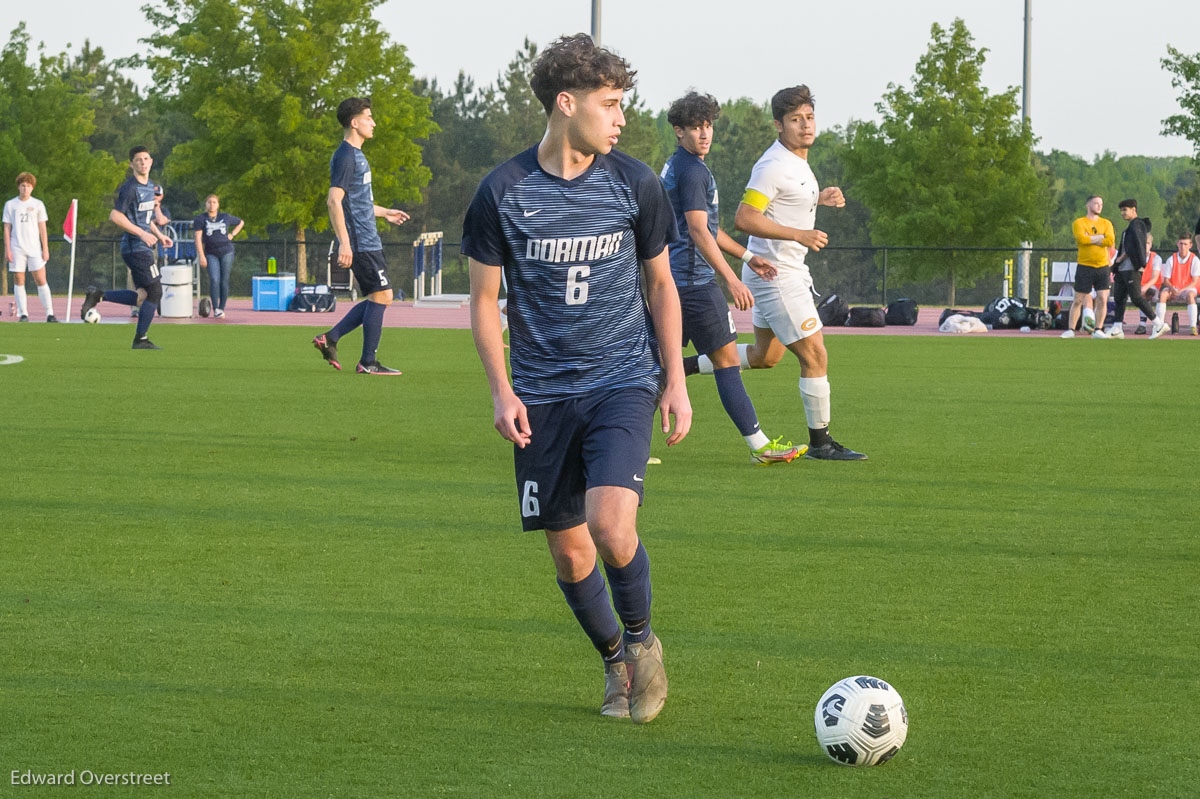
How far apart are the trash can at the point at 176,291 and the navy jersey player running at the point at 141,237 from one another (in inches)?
320

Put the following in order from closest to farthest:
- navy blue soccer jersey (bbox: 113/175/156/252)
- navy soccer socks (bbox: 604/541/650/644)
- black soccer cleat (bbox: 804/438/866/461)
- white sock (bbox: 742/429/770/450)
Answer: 1. navy soccer socks (bbox: 604/541/650/644)
2. white sock (bbox: 742/429/770/450)
3. black soccer cleat (bbox: 804/438/866/461)
4. navy blue soccer jersey (bbox: 113/175/156/252)

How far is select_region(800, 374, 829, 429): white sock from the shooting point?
941 centimetres

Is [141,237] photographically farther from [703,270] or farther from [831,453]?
[831,453]

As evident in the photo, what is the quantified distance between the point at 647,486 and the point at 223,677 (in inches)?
156

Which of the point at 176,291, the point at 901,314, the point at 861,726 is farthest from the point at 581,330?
the point at 901,314

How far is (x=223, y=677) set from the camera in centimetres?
466

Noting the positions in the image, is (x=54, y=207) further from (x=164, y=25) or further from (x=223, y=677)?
(x=223, y=677)

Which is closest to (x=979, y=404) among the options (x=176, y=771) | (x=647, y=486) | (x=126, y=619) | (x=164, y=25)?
(x=647, y=486)

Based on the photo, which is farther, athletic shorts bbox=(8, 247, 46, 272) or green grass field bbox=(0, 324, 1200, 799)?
athletic shorts bbox=(8, 247, 46, 272)

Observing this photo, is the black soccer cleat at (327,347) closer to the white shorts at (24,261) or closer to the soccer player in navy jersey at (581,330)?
the soccer player in navy jersey at (581,330)

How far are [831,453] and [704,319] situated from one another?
1.19 m

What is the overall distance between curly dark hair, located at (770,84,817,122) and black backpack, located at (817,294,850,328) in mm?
19119

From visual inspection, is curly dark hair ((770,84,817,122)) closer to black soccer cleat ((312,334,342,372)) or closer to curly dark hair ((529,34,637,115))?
curly dark hair ((529,34,637,115))

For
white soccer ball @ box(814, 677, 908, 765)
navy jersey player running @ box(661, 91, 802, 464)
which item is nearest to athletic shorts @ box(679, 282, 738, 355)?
navy jersey player running @ box(661, 91, 802, 464)
